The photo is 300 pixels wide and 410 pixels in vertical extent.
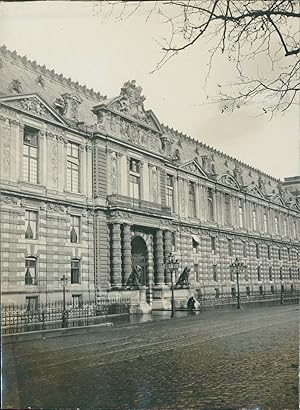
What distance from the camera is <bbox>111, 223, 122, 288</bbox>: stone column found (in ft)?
111

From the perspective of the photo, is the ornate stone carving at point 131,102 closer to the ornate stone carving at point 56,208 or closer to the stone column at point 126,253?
the stone column at point 126,253

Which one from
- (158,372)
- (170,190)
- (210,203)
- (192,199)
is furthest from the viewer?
(210,203)

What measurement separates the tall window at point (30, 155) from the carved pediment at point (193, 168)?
20.0 meters

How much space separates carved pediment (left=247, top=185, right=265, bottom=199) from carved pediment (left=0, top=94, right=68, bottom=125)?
35576 mm

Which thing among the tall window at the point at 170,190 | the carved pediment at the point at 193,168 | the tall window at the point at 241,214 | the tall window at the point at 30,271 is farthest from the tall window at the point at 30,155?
the tall window at the point at 241,214

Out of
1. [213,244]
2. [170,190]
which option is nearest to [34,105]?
[170,190]

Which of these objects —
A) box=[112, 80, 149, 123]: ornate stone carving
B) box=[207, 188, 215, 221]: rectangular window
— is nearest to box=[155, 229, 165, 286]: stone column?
box=[112, 80, 149, 123]: ornate stone carving

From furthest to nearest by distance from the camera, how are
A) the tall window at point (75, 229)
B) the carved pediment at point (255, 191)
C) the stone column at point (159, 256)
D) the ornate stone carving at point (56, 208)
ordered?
the carved pediment at point (255, 191)
the stone column at point (159, 256)
the tall window at point (75, 229)
the ornate stone carving at point (56, 208)

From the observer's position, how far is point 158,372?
10.9m

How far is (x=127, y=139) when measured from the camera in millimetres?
37875

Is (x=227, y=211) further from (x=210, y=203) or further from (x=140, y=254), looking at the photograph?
(x=140, y=254)

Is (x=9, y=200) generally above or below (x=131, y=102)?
below

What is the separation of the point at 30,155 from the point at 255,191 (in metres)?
39.8

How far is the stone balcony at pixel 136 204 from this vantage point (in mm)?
34844
